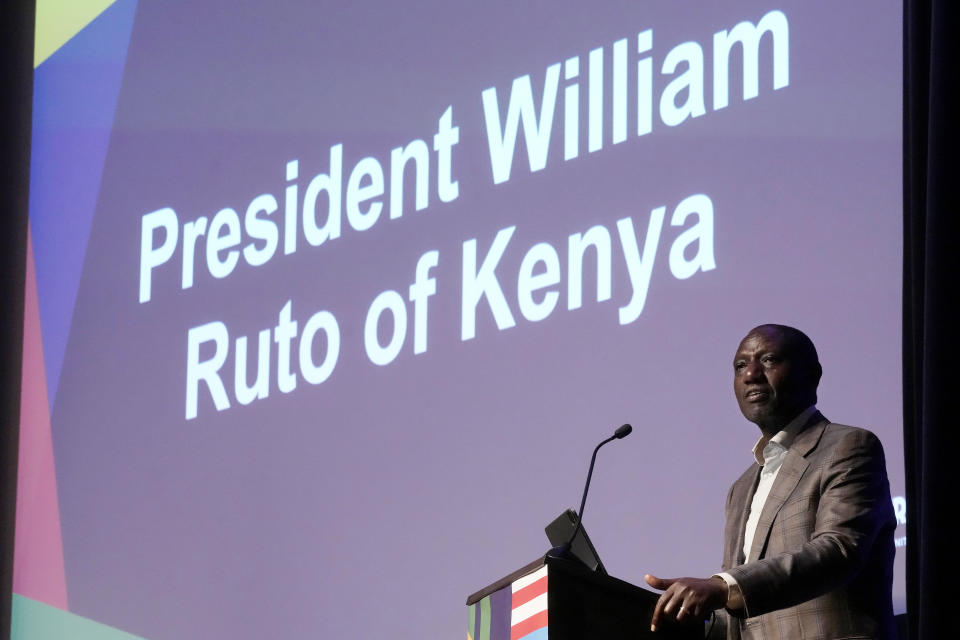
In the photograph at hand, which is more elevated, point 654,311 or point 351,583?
point 654,311

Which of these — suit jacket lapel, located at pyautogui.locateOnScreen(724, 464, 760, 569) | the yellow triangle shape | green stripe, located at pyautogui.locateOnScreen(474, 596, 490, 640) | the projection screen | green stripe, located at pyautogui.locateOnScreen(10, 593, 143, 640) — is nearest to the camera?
green stripe, located at pyautogui.locateOnScreen(474, 596, 490, 640)

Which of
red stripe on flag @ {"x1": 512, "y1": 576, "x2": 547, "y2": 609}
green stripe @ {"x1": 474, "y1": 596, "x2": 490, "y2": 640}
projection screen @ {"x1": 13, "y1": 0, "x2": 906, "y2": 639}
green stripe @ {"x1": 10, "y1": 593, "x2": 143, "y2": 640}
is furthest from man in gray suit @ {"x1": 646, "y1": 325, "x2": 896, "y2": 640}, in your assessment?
green stripe @ {"x1": 10, "y1": 593, "x2": 143, "y2": 640}

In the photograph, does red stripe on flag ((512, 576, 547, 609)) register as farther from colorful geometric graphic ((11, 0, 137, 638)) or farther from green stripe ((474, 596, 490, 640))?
colorful geometric graphic ((11, 0, 137, 638))

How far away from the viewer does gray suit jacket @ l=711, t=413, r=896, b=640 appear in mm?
2254

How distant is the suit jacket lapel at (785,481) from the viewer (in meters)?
2.49

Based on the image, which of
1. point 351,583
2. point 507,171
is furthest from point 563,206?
point 351,583

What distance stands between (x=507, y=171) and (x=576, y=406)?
2.63 feet

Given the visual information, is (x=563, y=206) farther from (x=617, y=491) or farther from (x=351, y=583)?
(x=351, y=583)

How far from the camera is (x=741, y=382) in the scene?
8.63 ft

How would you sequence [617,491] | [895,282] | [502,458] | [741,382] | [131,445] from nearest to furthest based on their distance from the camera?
1. [741,382]
2. [895,282]
3. [617,491]
4. [502,458]
5. [131,445]

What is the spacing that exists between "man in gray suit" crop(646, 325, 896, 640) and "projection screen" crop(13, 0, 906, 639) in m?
0.61

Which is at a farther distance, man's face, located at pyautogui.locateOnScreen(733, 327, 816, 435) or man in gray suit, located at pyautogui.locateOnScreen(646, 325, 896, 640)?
man's face, located at pyautogui.locateOnScreen(733, 327, 816, 435)

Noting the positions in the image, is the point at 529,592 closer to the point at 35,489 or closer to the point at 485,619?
the point at 485,619

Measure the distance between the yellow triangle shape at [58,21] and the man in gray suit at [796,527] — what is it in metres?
4.01
